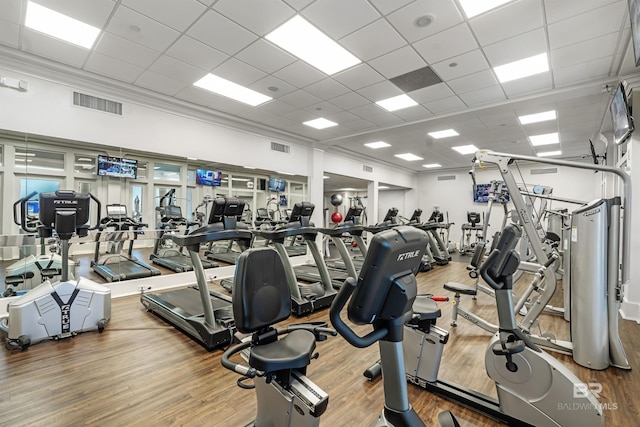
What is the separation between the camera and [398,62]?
12.7 ft

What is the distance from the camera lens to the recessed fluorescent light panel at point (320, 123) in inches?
247

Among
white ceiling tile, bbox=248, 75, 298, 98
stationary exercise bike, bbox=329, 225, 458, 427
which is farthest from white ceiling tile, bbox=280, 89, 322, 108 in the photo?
stationary exercise bike, bbox=329, 225, 458, 427

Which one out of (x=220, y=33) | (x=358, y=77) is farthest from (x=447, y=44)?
(x=220, y=33)

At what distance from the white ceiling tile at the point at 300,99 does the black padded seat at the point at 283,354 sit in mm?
4173

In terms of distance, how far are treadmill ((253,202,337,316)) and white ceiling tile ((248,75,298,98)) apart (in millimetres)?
1899

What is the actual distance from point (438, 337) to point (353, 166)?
8089mm

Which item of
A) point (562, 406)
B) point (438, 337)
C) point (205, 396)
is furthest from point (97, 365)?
point (562, 406)

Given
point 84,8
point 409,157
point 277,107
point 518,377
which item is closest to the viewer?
point 518,377

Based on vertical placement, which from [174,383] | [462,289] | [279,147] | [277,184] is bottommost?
[174,383]

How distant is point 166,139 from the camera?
523 centimetres

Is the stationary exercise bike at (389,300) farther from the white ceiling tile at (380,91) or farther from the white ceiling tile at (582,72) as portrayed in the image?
the white ceiling tile at (582,72)

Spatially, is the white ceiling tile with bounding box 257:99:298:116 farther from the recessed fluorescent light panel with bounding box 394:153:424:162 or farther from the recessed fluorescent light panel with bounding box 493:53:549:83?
the recessed fluorescent light panel with bounding box 394:153:424:162

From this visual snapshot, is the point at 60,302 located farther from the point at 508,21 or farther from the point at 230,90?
the point at 508,21

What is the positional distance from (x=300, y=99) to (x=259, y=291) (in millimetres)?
4279
